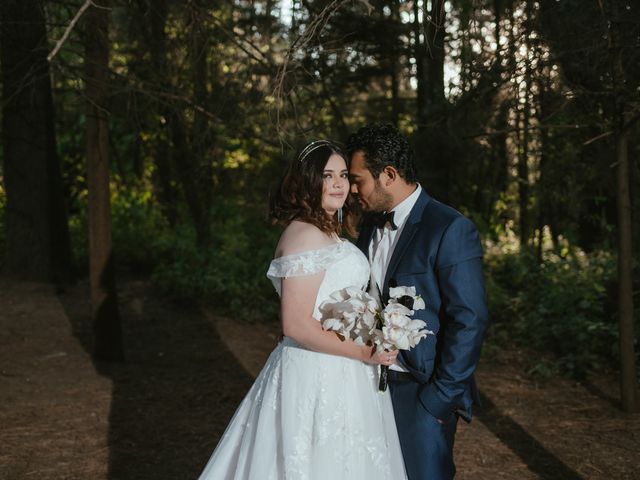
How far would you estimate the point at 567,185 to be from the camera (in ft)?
34.3

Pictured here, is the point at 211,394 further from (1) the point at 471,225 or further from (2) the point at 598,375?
(1) the point at 471,225

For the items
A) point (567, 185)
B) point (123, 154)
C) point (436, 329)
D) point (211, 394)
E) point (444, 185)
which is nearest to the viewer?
point (436, 329)

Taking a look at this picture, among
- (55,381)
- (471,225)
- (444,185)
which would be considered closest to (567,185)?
(444,185)

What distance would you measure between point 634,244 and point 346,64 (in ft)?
14.1

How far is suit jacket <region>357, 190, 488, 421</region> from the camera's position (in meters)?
3.07

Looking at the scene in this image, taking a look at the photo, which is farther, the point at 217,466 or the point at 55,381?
the point at 55,381

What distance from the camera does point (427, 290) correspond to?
125 inches

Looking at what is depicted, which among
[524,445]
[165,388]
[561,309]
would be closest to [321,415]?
[524,445]

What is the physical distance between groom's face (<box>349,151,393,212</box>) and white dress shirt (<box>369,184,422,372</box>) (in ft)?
0.23

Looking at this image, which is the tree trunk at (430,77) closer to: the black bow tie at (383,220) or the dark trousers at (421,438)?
the black bow tie at (383,220)

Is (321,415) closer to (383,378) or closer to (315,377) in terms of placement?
(315,377)

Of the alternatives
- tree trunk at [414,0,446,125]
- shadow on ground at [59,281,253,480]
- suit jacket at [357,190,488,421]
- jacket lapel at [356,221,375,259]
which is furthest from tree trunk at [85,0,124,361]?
suit jacket at [357,190,488,421]

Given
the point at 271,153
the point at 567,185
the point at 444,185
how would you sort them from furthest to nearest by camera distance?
the point at 271,153 → the point at 567,185 → the point at 444,185

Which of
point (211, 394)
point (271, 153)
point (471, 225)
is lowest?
point (211, 394)
